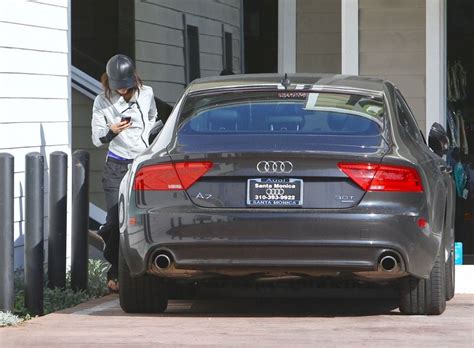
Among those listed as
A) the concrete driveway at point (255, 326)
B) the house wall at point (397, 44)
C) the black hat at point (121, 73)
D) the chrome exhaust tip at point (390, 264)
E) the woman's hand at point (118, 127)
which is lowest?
the concrete driveway at point (255, 326)

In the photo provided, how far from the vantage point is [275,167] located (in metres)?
8.50

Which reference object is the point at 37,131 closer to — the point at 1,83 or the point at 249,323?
the point at 1,83

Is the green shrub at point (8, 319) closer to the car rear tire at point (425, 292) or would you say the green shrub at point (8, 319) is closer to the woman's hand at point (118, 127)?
the woman's hand at point (118, 127)

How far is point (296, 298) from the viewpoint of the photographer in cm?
1032

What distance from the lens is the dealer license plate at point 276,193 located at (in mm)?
8484

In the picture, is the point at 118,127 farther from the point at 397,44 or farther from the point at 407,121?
the point at 397,44

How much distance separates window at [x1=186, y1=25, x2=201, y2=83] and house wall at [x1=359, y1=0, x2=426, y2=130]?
2.49 m

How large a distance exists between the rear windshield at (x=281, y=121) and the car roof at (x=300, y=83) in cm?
9

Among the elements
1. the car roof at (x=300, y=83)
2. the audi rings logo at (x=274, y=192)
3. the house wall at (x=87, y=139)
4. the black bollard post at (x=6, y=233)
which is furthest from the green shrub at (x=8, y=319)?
the house wall at (x=87, y=139)

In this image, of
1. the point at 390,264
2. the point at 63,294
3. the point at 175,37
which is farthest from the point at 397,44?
the point at 390,264

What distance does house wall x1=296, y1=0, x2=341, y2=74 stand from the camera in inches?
591

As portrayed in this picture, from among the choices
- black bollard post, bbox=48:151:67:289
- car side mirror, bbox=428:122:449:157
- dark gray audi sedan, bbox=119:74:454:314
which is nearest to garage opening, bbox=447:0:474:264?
car side mirror, bbox=428:122:449:157

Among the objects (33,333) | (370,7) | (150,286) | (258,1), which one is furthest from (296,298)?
(258,1)

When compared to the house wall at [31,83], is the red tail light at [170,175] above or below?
below
